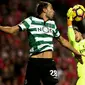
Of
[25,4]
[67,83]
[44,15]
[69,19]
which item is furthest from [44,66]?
[25,4]

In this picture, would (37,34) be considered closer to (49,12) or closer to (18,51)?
(49,12)

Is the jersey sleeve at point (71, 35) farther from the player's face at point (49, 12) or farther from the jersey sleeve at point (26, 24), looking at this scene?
the jersey sleeve at point (26, 24)

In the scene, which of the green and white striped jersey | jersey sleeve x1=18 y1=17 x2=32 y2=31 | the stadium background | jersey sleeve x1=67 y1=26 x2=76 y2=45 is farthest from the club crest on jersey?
the stadium background

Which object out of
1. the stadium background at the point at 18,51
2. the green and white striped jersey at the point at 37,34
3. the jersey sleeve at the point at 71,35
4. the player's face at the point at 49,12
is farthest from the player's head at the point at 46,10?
the stadium background at the point at 18,51

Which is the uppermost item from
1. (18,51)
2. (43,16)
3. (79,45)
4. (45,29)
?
(18,51)

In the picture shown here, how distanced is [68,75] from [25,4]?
2740mm

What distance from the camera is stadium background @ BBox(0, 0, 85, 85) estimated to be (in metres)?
11.1

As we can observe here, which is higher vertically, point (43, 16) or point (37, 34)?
point (43, 16)

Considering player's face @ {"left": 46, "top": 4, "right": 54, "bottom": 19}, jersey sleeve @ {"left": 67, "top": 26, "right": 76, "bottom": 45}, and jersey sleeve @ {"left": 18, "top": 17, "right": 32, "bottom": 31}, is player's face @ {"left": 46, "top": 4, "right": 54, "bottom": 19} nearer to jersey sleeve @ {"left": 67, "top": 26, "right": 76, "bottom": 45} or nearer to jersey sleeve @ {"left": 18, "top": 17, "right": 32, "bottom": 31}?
jersey sleeve @ {"left": 18, "top": 17, "right": 32, "bottom": 31}

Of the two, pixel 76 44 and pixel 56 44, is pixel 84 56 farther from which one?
pixel 56 44

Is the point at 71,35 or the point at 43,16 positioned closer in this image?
the point at 43,16

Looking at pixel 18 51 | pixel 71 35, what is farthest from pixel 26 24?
pixel 18 51

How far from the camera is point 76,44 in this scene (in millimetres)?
6980

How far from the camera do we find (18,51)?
1162cm
